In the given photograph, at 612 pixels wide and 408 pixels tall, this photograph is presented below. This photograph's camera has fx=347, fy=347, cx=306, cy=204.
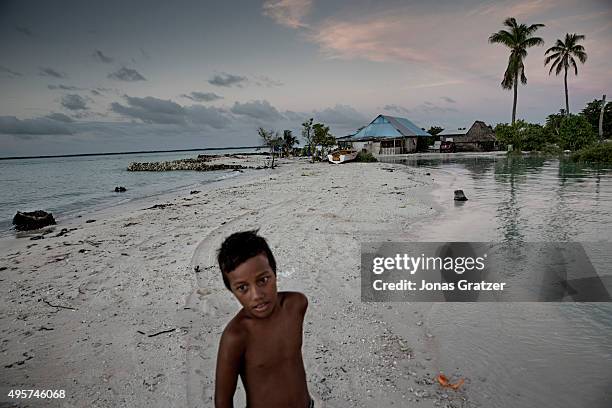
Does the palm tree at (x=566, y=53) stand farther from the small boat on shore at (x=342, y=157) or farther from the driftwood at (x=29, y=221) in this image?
the driftwood at (x=29, y=221)

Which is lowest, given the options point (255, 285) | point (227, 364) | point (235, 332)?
point (227, 364)

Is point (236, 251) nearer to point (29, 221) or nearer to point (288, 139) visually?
point (29, 221)

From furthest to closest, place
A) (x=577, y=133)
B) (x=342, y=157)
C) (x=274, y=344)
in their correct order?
(x=342, y=157), (x=577, y=133), (x=274, y=344)

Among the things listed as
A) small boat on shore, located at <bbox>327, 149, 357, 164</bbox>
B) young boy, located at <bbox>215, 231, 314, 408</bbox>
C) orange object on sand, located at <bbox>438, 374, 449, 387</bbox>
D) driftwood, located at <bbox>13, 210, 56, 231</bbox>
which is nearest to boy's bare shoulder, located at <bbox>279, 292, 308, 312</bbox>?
young boy, located at <bbox>215, 231, 314, 408</bbox>

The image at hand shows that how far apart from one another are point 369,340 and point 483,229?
6531 millimetres

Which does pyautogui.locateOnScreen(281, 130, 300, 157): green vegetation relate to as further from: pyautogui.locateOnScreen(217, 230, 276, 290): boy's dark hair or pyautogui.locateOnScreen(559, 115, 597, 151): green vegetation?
pyautogui.locateOnScreen(217, 230, 276, 290): boy's dark hair

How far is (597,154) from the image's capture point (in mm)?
32469

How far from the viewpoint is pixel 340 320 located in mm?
4504

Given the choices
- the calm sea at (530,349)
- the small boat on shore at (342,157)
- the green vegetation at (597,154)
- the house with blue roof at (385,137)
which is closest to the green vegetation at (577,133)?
the green vegetation at (597,154)

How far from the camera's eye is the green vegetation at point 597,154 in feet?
103
